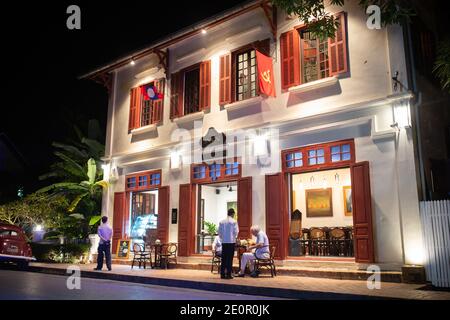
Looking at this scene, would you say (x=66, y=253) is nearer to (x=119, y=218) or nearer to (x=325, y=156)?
(x=119, y=218)

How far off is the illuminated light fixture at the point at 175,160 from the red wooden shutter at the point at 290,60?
4445 millimetres

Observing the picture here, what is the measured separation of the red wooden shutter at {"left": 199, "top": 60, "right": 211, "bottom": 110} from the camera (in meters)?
14.2

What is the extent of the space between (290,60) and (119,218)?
8.72 m

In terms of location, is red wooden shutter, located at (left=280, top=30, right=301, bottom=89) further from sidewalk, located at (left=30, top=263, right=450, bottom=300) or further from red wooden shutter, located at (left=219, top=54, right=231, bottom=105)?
sidewalk, located at (left=30, top=263, right=450, bottom=300)

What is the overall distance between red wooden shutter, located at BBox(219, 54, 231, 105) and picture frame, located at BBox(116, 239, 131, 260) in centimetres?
622

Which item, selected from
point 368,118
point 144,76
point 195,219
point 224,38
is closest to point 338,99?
point 368,118

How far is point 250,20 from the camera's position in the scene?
13.5 m

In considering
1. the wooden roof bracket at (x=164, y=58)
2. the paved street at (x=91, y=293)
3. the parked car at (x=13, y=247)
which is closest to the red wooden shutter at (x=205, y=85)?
the wooden roof bracket at (x=164, y=58)

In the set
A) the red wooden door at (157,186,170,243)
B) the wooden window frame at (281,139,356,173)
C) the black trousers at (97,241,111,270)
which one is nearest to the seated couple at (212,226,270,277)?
the wooden window frame at (281,139,356,173)

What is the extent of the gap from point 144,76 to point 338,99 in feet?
27.1
